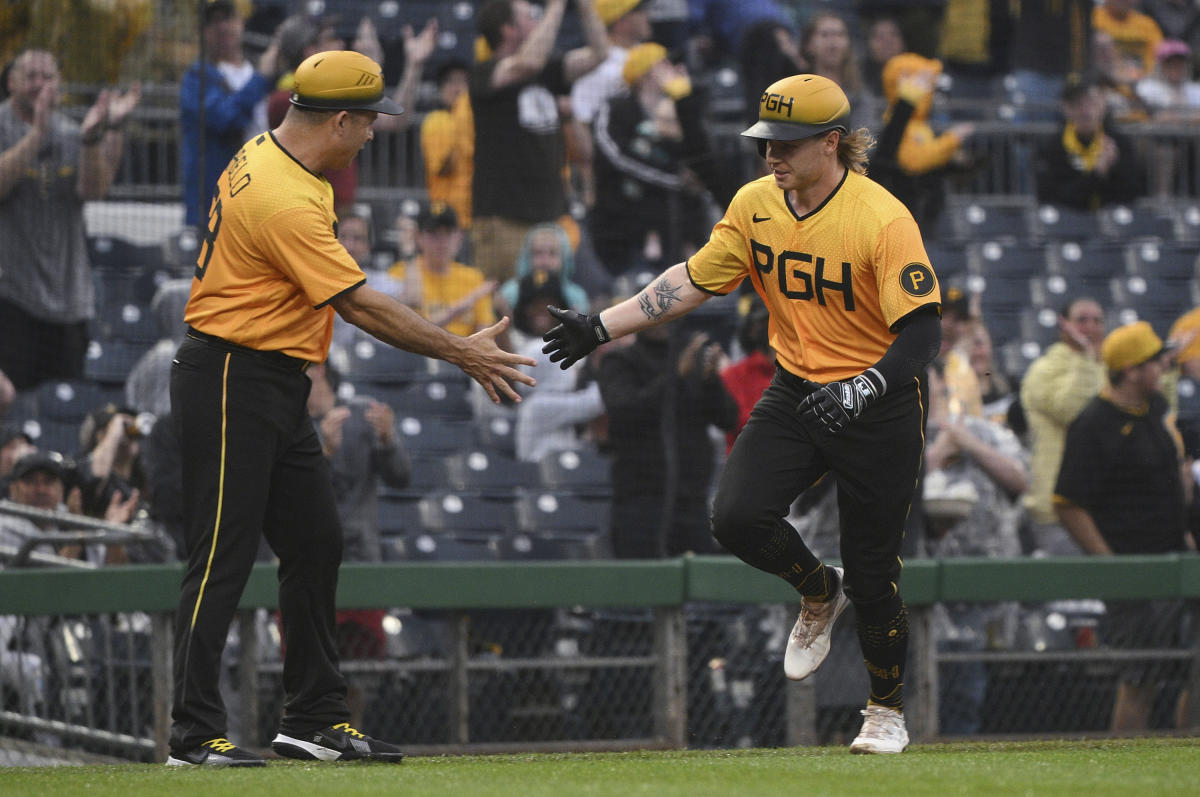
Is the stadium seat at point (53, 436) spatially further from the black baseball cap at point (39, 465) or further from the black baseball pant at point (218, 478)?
the black baseball pant at point (218, 478)

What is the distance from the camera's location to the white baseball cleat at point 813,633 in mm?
5648

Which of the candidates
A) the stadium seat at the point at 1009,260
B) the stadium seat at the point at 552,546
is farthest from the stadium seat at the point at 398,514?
the stadium seat at the point at 1009,260

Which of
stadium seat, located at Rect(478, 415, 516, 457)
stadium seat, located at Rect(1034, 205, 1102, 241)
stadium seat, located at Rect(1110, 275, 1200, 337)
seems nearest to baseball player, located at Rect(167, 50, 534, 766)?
stadium seat, located at Rect(478, 415, 516, 457)

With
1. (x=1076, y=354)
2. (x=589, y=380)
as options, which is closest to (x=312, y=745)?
(x=589, y=380)

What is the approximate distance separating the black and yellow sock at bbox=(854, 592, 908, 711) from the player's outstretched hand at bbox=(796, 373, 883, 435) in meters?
0.74

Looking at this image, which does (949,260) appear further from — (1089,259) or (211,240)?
(211,240)

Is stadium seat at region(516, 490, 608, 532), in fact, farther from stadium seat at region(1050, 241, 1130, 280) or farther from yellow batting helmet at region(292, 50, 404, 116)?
stadium seat at region(1050, 241, 1130, 280)

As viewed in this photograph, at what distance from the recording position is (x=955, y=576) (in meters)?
7.99

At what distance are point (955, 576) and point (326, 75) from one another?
418cm

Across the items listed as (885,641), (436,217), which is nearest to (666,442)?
(436,217)

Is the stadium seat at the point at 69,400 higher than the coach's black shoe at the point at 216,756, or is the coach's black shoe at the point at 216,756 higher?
the stadium seat at the point at 69,400

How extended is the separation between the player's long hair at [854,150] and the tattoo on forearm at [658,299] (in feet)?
2.23

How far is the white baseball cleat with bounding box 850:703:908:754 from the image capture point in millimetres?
5477

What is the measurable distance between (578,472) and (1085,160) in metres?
5.25
